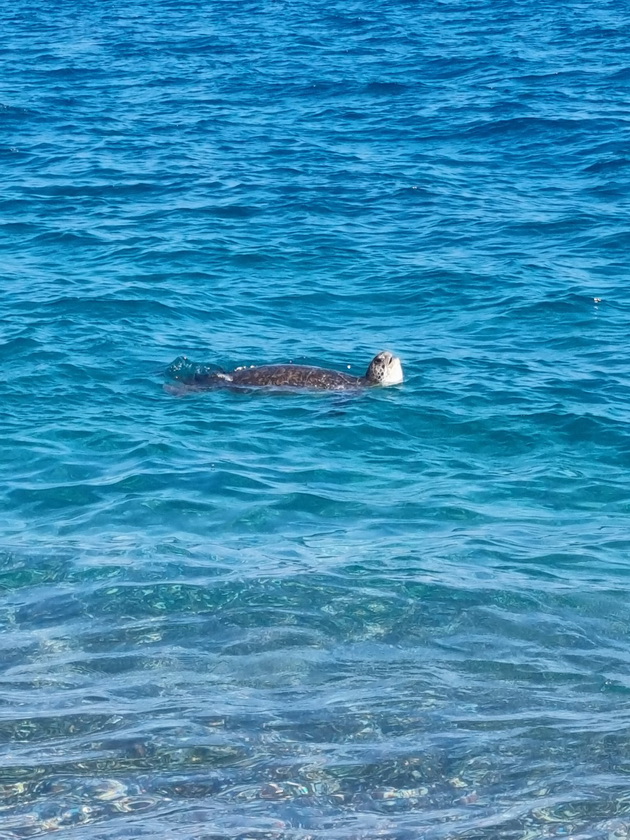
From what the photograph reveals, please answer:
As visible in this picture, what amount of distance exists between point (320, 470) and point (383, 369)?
96.5 inches

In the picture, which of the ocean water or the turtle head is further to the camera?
the turtle head

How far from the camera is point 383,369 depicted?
1388 cm

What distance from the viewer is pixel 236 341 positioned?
1570cm

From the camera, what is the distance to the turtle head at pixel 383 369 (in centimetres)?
1380

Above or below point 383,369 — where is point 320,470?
below

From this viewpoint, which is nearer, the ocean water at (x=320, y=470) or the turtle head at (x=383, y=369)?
the ocean water at (x=320, y=470)

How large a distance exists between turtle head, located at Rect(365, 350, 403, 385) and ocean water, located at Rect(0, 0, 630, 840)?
205 mm

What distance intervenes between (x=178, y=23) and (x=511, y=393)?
28.4 metres

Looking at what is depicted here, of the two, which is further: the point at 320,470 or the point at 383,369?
the point at 383,369

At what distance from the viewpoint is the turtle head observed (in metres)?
13.8

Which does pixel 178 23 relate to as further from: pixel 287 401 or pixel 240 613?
pixel 240 613

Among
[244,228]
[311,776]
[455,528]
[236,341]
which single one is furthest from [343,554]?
[244,228]

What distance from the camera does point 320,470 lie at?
466 inches

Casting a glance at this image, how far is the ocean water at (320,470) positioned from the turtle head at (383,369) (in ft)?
0.67
